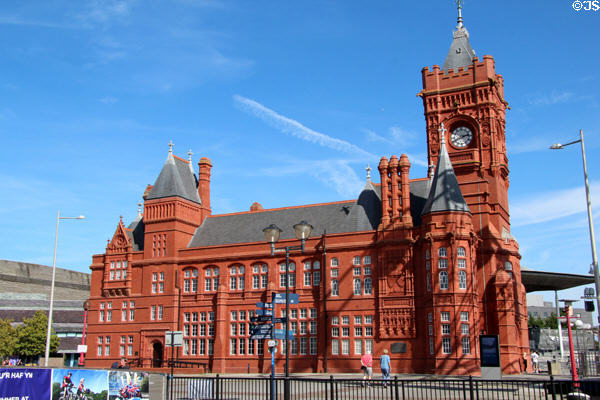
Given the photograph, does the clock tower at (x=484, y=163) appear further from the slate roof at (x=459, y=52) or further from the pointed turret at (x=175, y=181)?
the pointed turret at (x=175, y=181)

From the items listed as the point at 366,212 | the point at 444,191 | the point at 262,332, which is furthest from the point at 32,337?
the point at 262,332

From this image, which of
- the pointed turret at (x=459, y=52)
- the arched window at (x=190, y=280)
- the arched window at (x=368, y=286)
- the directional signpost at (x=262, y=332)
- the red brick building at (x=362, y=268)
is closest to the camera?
the directional signpost at (x=262, y=332)

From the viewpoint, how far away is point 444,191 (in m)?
46.2

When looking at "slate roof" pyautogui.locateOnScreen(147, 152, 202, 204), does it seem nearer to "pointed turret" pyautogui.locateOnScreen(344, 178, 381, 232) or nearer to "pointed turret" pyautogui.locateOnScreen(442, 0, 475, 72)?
"pointed turret" pyautogui.locateOnScreen(344, 178, 381, 232)

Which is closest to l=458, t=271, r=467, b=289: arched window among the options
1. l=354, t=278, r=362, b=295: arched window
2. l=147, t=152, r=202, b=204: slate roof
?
l=354, t=278, r=362, b=295: arched window

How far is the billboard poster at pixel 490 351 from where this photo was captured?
33.9m

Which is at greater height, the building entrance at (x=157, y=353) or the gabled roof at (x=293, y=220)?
the gabled roof at (x=293, y=220)

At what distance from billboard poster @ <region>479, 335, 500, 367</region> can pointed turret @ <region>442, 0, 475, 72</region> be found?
27.7m

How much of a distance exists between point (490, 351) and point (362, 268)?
1639 cm

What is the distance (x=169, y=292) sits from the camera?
56.2 m

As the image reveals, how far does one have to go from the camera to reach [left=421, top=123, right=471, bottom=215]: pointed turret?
45625mm

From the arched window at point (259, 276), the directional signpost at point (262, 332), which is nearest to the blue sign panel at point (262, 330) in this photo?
the directional signpost at point (262, 332)

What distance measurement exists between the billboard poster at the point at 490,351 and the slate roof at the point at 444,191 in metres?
13.1

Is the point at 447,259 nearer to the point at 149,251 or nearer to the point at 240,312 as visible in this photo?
the point at 240,312
